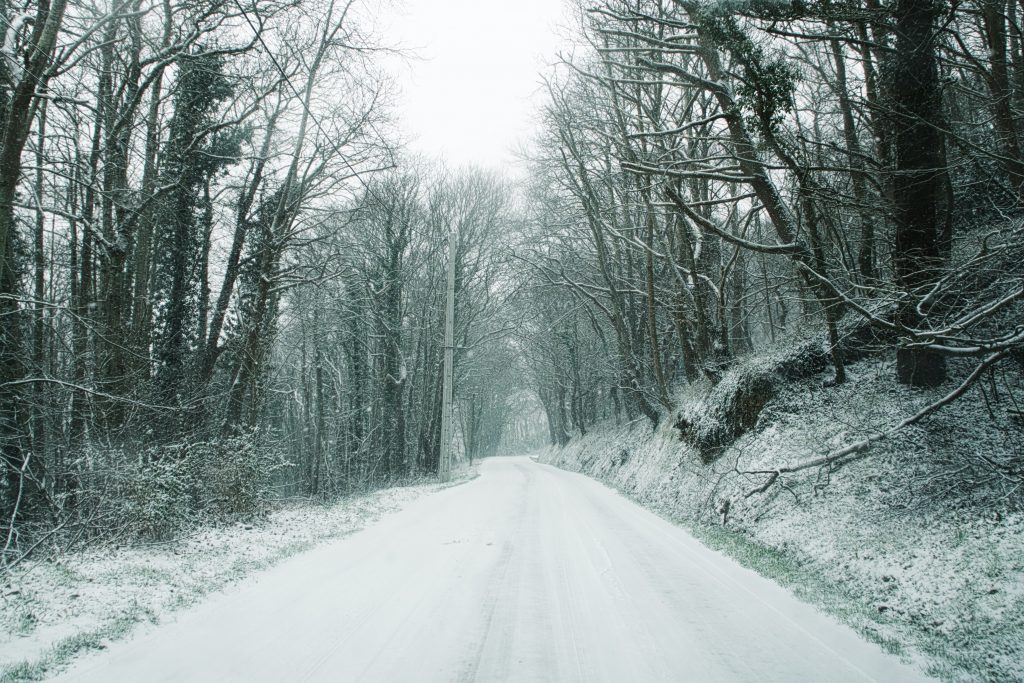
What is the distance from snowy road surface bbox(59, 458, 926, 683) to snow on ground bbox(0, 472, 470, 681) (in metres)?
0.30

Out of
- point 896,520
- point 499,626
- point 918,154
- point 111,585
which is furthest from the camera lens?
point 918,154

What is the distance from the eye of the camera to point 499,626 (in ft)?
13.4

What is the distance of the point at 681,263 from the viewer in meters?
16.2

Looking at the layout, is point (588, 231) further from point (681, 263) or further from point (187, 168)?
point (187, 168)

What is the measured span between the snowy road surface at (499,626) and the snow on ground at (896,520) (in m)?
0.60

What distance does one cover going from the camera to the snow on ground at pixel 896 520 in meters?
4.06

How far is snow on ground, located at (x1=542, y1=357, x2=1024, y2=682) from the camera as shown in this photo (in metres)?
4.06

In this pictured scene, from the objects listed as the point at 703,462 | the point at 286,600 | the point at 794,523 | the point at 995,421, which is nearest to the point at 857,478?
the point at 794,523

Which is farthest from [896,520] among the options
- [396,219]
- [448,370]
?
[396,219]

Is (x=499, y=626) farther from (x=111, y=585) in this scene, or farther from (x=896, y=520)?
(x=896, y=520)

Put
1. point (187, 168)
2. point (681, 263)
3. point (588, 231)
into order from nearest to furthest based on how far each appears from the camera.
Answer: point (187, 168)
point (681, 263)
point (588, 231)

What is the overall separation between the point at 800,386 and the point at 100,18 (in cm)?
1158

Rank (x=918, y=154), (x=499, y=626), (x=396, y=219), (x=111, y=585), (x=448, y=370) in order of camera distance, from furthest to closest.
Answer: (x=396, y=219) < (x=448, y=370) < (x=918, y=154) < (x=111, y=585) < (x=499, y=626)

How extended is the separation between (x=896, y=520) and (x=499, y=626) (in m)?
4.46
